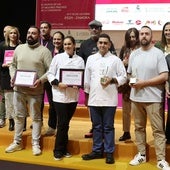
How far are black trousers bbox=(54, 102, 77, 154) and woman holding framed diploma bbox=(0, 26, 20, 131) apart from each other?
0.92 meters

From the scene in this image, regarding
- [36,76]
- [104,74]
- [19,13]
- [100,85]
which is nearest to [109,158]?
[100,85]

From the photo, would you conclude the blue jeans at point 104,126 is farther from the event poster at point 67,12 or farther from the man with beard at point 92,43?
the event poster at point 67,12

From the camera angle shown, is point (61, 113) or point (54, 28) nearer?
point (61, 113)

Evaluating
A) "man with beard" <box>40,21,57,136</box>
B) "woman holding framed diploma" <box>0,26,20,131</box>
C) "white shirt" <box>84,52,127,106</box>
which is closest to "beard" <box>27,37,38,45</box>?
"man with beard" <box>40,21,57,136</box>

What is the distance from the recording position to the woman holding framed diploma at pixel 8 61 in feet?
14.6

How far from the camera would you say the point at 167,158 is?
3.94m

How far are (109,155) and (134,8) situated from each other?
2536 mm

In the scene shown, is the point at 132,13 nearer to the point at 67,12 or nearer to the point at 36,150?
the point at 67,12

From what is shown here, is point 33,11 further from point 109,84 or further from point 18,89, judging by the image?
point 109,84

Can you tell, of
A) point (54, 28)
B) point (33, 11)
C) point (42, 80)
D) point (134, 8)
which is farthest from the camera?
point (33, 11)

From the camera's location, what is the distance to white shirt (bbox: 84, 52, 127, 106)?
3770 mm

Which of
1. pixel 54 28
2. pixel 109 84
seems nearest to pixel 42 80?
Result: pixel 109 84

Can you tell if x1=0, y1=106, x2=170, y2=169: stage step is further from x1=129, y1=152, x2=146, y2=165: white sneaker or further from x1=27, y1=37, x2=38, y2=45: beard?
x1=27, y1=37, x2=38, y2=45: beard

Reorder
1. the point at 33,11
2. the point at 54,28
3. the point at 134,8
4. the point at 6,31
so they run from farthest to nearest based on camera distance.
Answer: the point at 33,11
the point at 54,28
the point at 134,8
the point at 6,31
